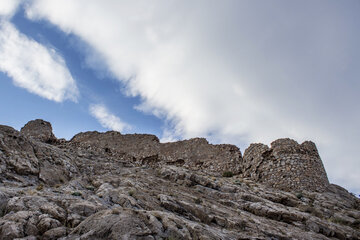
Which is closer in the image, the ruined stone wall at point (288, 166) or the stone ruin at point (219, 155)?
the ruined stone wall at point (288, 166)

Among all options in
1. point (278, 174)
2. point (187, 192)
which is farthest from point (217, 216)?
point (278, 174)

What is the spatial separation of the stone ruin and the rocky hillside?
77 millimetres

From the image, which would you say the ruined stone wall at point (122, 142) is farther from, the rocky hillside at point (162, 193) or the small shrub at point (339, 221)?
the small shrub at point (339, 221)

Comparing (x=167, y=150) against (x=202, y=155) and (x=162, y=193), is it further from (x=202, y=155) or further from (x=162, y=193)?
(x=162, y=193)

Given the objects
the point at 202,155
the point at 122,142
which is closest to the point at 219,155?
the point at 202,155

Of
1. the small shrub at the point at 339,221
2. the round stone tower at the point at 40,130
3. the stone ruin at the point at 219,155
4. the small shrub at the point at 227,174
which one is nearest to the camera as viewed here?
the small shrub at the point at 339,221

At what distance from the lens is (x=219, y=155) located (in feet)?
68.4

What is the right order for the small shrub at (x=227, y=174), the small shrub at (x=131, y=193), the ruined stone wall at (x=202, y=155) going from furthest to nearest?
the ruined stone wall at (x=202, y=155) < the small shrub at (x=227, y=174) < the small shrub at (x=131, y=193)

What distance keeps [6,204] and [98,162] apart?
10776 millimetres

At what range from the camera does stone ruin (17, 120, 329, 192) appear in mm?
17047

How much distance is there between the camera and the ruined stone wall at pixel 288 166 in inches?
655

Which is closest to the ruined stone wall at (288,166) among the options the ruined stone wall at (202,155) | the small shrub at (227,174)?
the small shrub at (227,174)

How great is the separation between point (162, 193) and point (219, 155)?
10.7m

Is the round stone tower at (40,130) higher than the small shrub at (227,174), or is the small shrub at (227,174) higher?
the round stone tower at (40,130)
